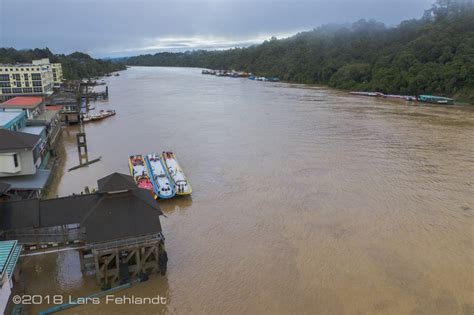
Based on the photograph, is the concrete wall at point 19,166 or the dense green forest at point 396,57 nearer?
the concrete wall at point 19,166

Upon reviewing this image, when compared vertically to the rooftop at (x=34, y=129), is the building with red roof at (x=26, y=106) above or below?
above

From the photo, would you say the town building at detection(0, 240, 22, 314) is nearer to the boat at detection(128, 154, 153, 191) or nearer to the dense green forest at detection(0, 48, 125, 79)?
the boat at detection(128, 154, 153, 191)

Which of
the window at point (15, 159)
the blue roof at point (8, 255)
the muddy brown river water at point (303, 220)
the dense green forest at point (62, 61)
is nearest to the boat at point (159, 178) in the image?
the muddy brown river water at point (303, 220)

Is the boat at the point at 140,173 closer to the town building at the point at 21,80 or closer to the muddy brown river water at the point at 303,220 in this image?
the muddy brown river water at the point at 303,220

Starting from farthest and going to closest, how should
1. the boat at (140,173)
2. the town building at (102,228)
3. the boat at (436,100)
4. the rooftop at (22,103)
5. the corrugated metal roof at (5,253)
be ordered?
the boat at (436,100) < the rooftop at (22,103) < the boat at (140,173) < the town building at (102,228) < the corrugated metal roof at (5,253)

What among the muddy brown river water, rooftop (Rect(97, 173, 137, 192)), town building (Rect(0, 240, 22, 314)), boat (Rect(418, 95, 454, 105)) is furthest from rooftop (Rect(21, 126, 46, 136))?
boat (Rect(418, 95, 454, 105))
